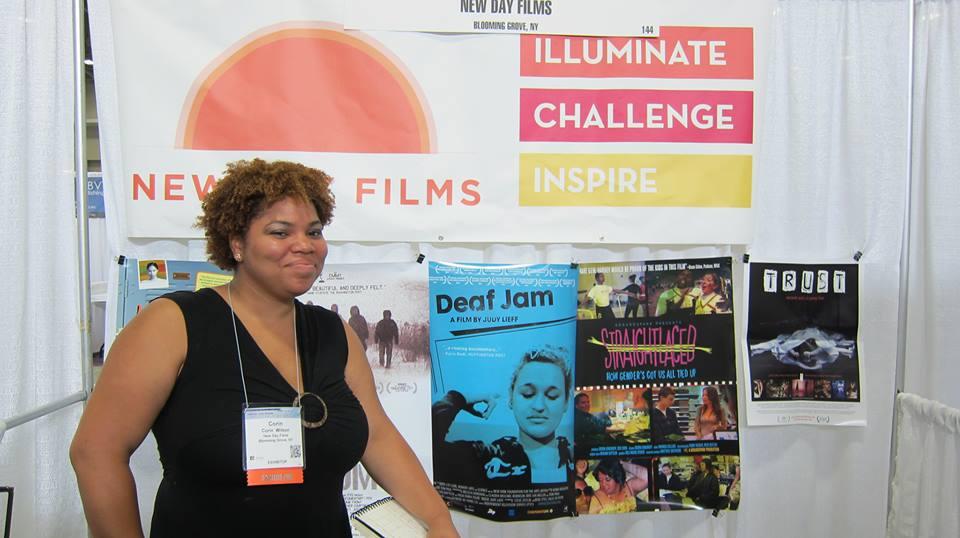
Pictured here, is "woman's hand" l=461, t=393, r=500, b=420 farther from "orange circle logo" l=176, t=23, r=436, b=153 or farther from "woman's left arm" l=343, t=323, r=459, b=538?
"orange circle logo" l=176, t=23, r=436, b=153

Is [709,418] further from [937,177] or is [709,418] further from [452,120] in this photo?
[452,120]

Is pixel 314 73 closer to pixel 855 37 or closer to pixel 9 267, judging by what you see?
pixel 9 267

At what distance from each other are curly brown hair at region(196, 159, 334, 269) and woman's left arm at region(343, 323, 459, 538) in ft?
1.09

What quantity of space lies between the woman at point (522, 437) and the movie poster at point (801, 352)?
2.05ft

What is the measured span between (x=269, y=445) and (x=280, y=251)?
37 centimetres

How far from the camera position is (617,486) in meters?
2.23

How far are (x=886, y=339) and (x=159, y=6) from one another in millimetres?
2483

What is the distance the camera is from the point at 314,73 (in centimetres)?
210

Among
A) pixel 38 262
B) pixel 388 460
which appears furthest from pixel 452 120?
pixel 38 262

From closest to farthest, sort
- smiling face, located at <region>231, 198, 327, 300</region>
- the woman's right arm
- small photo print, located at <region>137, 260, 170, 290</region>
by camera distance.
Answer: the woman's right arm → smiling face, located at <region>231, 198, 327, 300</region> → small photo print, located at <region>137, 260, 170, 290</region>

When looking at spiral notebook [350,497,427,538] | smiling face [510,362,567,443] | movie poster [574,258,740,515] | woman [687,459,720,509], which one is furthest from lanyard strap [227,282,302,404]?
woman [687,459,720,509]

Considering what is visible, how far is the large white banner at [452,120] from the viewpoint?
2.09 metres

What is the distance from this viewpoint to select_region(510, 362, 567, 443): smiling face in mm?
2191

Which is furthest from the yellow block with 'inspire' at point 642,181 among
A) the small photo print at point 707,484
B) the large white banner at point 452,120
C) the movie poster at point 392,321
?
the small photo print at point 707,484
